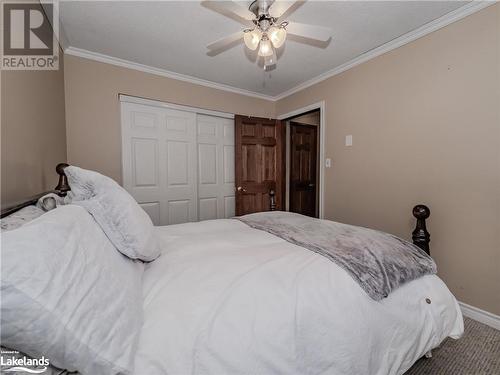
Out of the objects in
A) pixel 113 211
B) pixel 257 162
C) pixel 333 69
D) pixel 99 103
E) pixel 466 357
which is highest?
pixel 333 69

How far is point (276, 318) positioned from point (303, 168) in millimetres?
3914

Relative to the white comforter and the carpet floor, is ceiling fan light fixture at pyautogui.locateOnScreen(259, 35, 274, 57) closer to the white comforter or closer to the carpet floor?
the white comforter

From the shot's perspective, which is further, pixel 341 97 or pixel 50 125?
pixel 341 97

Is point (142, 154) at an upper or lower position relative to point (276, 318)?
upper

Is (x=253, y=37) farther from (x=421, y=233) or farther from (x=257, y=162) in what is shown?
(x=257, y=162)

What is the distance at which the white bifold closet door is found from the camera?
9.98 feet

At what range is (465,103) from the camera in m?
1.95

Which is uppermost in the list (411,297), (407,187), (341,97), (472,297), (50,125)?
(341,97)

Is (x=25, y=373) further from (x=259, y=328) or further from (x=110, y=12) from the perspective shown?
(x=110, y=12)

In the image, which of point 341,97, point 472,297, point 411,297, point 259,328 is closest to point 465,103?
point 341,97

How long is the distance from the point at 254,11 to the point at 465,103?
6.11 ft

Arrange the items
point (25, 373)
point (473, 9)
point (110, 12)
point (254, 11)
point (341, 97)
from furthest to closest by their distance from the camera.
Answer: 1. point (341, 97)
2. point (110, 12)
3. point (473, 9)
4. point (254, 11)
5. point (25, 373)

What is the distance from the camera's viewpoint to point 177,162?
3.34 metres

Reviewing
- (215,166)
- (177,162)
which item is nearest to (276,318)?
(177,162)
